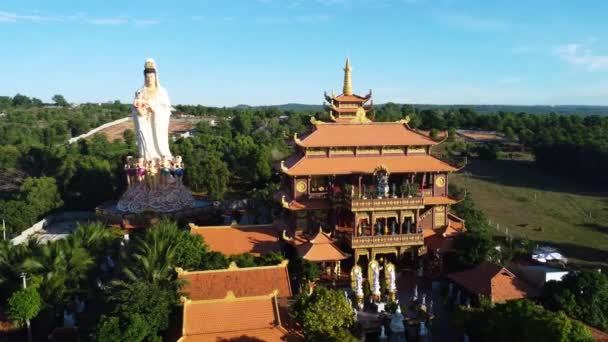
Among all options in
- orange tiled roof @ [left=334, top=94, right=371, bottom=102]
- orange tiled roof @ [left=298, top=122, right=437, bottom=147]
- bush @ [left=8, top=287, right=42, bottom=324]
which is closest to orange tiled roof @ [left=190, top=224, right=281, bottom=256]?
orange tiled roof @ [left=298, top=122, right=437, bottom=147]

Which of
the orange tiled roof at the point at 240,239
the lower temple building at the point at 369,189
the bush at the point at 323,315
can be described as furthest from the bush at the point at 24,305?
the lower temple building at the point at 369,189

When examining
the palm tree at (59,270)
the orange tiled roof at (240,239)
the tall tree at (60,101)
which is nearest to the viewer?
the palm tree at (59,270)

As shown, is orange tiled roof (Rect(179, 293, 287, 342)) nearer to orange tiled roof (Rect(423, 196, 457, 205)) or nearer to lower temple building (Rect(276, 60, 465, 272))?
lower temple building (Rect(276, 60, 465, 272))

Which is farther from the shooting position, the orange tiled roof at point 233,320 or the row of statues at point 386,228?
the row of statues at point 386,228

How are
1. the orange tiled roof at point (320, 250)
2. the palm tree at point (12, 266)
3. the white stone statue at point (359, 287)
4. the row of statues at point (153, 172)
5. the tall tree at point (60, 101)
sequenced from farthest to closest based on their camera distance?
the tall tree at point (60, 101)
the row of statues at point (153, 172)
the orange tiled roof at point (320, 250)
the palm tree at point (12, 266)
the white stone statue at point (359, 287)

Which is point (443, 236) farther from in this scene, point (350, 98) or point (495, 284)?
point (350, 98)

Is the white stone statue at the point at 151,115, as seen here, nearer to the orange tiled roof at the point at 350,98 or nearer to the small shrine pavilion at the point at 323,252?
the orange tiled roof at the point at 350,98

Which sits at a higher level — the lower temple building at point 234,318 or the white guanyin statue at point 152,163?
the white guanyin statue at point 152,163

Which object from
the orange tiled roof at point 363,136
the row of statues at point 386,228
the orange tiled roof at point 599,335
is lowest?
the orange tiled roof at point 599,335

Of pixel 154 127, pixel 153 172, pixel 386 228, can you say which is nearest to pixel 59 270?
pixel 153 172
